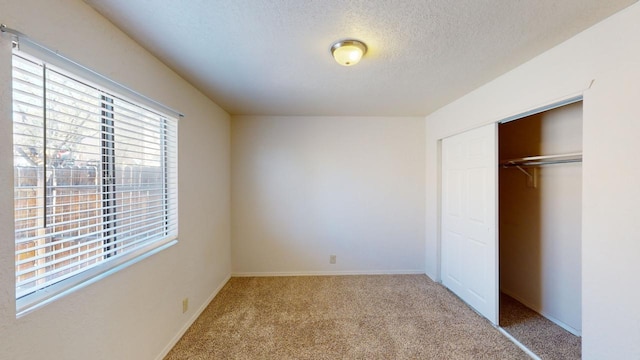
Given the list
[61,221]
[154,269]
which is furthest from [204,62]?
[154,269]

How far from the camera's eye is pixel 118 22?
1426 mm

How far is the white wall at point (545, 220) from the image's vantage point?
2.21 metres

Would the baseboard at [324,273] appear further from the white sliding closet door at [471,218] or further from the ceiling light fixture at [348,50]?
the ceiling light fixture at [348,50]

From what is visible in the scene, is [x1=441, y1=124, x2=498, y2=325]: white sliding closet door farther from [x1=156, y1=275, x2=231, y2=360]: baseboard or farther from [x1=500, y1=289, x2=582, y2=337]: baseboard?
[x1=156, y1=275, x2=231, y2=360]: baseboard

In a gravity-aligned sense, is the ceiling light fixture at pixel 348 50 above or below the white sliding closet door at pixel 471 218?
above

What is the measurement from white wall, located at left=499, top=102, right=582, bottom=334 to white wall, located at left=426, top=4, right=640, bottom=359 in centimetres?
91

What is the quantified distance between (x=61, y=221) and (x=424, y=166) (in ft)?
12.3

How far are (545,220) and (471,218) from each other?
662 millimetres

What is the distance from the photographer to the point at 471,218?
2664mm

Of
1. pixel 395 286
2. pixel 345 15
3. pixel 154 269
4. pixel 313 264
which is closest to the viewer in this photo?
pixel 345 15

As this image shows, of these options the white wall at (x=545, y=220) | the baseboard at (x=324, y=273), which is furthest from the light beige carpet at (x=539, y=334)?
the baseboard at (x=324, y=273)

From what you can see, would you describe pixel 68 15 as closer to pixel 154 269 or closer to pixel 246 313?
pixel 154 269

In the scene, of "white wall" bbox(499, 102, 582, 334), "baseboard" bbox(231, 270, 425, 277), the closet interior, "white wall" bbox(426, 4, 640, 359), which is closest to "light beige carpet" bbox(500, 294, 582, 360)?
the closet interior

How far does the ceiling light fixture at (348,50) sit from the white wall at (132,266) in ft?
4.48
